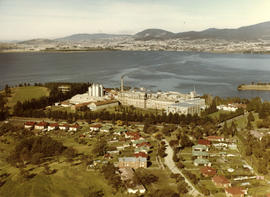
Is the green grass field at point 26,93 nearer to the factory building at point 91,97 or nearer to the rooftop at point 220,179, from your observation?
the factory building at point 91,97

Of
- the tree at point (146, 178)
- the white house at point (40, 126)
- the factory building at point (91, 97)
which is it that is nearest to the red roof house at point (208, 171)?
the tree at point (146, 178)

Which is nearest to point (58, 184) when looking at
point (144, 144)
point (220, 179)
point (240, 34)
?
point (144, 144)

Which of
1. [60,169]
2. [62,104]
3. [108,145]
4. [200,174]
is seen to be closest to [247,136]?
[200,174]

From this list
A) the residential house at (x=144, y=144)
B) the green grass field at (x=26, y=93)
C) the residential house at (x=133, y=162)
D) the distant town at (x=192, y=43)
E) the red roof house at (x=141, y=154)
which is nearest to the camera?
the residential house at (x=133, y=162)

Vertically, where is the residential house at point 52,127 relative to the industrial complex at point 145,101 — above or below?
below

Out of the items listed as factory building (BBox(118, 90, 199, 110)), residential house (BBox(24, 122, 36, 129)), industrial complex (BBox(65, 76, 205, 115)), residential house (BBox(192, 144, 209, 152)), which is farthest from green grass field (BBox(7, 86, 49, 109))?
residential house (BBox(192, 144, 209, 152))

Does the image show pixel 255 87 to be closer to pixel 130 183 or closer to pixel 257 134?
pixel 257 134

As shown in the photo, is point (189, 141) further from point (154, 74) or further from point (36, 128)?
point (154, 74)
